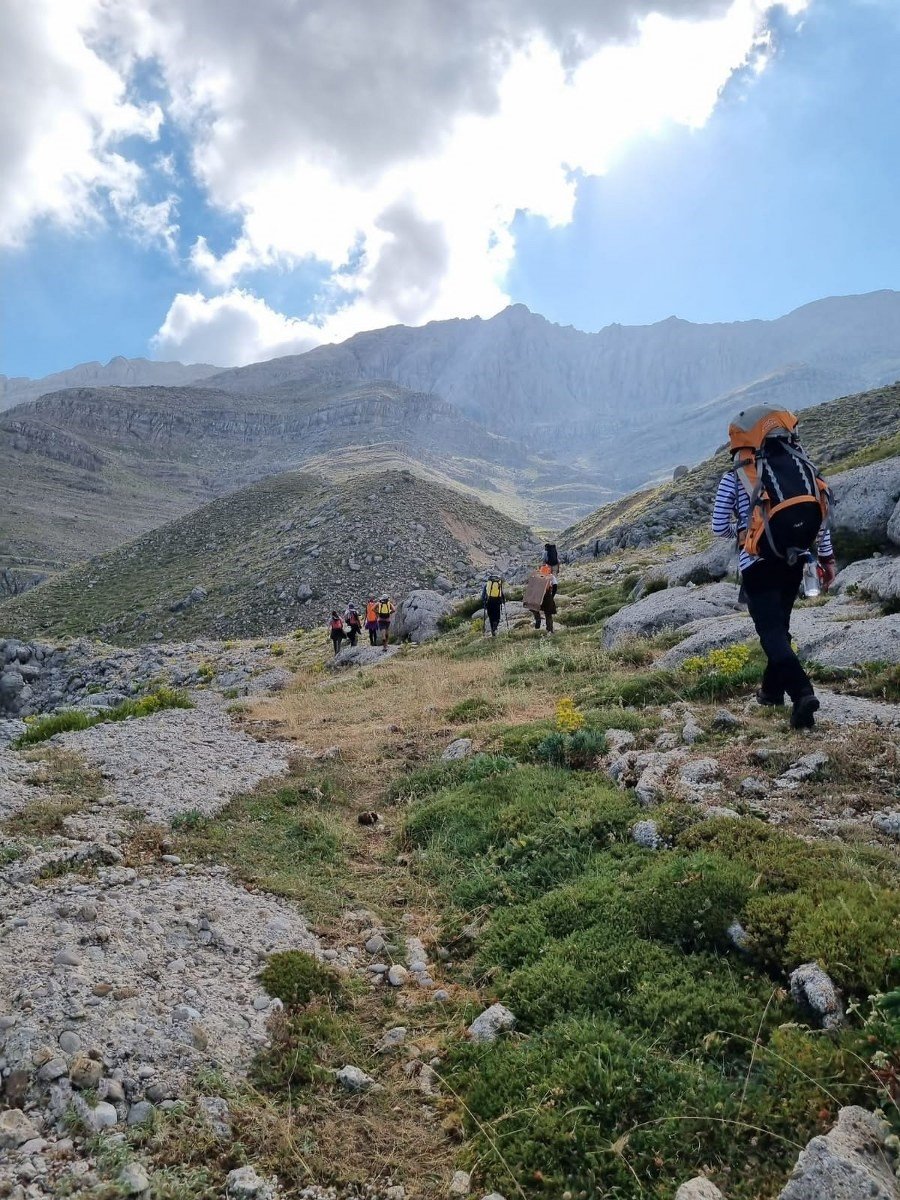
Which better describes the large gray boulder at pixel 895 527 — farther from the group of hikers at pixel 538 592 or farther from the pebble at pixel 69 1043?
the pebble at pixel 69 1043

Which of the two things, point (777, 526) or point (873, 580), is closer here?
point (777, 526)

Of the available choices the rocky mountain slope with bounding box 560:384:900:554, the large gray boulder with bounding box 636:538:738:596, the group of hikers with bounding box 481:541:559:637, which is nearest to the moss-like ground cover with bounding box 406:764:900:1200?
the group of hikers with bounding box 481:541:559:637

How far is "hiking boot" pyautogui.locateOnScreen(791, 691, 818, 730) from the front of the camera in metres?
7.05

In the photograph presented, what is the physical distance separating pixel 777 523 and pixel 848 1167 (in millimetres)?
5488

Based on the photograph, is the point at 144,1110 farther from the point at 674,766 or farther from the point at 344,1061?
the point at 674,766

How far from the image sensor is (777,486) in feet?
22.9

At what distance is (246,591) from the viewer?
51281mm

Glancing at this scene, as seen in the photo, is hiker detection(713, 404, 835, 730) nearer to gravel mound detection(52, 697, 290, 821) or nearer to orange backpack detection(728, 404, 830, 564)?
orange backpack detection(728, 404, 830, 564)

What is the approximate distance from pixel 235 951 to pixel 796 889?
3758 millimetres

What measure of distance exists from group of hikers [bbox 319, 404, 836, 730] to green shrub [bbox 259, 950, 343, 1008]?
17.2 feet

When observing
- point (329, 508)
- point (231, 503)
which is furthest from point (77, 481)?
point (329, 508)

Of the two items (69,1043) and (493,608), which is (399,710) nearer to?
(493,608)

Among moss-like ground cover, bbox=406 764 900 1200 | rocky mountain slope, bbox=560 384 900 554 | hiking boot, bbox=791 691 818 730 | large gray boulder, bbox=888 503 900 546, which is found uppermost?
rocky mountain slope, bbox=560 384 900 554

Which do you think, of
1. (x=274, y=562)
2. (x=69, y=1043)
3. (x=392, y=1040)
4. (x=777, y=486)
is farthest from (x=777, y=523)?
(x=274, y=562)
